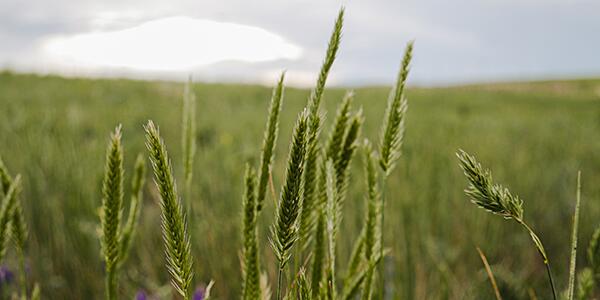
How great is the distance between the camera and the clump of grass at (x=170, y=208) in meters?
0.46

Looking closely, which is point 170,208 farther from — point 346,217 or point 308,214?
point 346,217

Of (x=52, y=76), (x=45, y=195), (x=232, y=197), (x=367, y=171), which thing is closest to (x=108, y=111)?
(x=45, y=195)

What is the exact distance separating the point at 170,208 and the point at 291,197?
0.11 m

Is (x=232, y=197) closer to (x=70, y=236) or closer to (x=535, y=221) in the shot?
(x=70, y=236)

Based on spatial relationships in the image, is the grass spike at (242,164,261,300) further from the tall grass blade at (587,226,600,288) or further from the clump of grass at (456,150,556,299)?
the tall grass blade at (587,226,600,288)

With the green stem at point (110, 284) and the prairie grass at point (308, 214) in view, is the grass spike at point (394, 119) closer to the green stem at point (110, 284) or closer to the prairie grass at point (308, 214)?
the prairie grass at point (308, 214)

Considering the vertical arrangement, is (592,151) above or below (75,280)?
above

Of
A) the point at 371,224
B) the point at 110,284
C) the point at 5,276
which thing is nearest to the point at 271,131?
the point at 371,224

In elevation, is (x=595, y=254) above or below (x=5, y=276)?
above

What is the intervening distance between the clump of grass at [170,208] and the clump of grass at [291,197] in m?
0.09

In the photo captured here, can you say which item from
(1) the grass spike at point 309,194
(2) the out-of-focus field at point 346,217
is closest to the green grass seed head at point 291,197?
(1) the grass spike at point 309,194

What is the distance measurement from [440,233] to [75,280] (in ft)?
4.60

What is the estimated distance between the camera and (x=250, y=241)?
0.61 meters

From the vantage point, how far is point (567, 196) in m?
2.56
